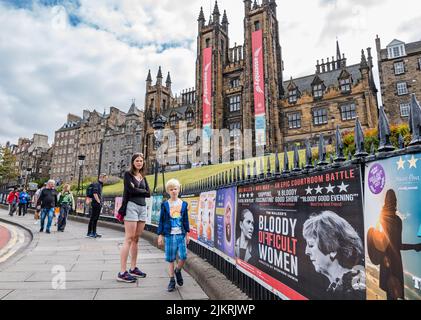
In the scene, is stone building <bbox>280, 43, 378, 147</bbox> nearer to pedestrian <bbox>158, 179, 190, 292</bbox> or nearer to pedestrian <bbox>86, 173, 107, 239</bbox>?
pedestrian <bbox>86, 173, 107, 239</bbox>

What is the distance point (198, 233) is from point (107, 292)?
84.6 inches

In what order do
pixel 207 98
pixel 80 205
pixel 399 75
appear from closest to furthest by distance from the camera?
pixel 80 205 → pixel 399 75 → pixel 207 98

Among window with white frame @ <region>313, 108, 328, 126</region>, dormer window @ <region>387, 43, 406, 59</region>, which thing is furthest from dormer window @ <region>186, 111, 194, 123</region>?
dormer window @ <region>387, 43, 406, 59</region>

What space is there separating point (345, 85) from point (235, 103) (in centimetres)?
1491

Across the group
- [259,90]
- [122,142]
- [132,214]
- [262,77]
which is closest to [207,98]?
[259,90]

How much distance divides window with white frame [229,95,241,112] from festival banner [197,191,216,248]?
36372mm

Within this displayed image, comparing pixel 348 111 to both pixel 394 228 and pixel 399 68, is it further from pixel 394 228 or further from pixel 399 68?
pixel 394 228

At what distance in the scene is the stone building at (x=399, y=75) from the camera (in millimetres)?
30953

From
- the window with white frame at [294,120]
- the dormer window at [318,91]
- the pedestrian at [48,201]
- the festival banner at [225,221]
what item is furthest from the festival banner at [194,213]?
the dormer window at [318,91]

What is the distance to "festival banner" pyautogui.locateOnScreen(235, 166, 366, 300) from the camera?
181 cm

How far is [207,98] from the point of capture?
41.3m

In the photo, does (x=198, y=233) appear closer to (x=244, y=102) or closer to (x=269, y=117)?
(x=269, y=117)

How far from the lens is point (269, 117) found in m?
34.5
